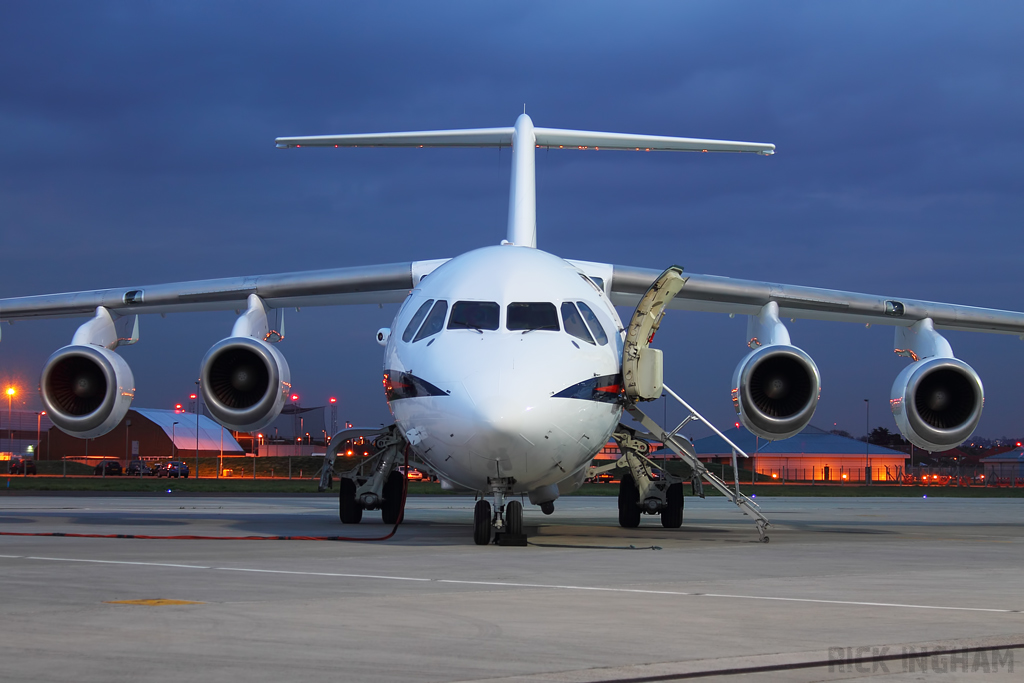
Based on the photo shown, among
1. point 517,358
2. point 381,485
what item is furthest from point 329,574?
point 381,485

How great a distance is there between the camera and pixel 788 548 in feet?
39.4

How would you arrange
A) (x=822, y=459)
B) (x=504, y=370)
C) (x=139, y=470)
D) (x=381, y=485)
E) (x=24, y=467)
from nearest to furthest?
(x=504, y=370) < (x=381, y=485) < (x=24, y=467) < (x=139, y=470) < (x=822, y=459)

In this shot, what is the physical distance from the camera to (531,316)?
11469 millimetres

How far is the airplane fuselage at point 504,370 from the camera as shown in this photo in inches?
414

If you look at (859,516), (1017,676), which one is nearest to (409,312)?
(1017,676)

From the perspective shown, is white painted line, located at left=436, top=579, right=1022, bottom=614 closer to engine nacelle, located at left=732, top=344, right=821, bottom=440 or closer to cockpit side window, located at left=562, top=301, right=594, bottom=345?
cockpit side window, located at left=562, top=301, right=594, bottom=345

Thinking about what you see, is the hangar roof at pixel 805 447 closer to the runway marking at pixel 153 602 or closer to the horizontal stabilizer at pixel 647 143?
the horizontal stabilizer at pixel 647 143

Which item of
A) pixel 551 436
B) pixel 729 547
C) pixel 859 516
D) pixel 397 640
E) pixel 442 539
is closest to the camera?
pixel 397 640

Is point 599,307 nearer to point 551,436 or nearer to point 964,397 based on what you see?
point 551,436

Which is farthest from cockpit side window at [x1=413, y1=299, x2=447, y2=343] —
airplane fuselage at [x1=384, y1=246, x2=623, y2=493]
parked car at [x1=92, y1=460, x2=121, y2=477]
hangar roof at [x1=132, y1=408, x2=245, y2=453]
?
hangar roof at [x1=132, y1=408, x2=245, y2=453]

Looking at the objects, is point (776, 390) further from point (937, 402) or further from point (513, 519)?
point (513, 519)

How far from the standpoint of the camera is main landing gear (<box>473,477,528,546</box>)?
11617 millimetres

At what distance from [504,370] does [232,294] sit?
741 cm

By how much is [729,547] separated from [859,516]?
11096 mm
